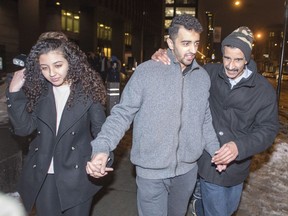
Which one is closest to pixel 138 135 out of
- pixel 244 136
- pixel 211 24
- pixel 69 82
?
pixel 69 82

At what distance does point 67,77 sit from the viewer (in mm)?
2893

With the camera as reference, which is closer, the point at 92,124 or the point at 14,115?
the point at 14,115

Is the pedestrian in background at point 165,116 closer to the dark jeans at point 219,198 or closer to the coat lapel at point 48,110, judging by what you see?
the coat lapel at point 48,110

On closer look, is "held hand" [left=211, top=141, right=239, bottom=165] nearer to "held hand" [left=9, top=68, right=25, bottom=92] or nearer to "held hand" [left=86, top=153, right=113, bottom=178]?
"held hand" [left=86, top=153, right=113, bottom=178]

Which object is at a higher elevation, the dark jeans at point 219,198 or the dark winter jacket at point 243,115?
the dark winter jacket at point 243,115

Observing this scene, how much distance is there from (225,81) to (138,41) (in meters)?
57.1

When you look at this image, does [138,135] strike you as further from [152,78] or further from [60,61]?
[60,61]

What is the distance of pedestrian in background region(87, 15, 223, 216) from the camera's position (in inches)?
115

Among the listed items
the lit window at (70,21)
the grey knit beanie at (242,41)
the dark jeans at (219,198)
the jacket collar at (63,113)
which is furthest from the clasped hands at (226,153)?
the lit window at (70,21)

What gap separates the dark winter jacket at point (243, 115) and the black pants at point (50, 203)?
4.34 feet

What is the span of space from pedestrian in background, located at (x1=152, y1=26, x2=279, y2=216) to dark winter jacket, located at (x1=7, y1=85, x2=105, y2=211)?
3.14ft

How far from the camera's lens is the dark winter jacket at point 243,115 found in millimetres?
3247

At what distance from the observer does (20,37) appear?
2300cm

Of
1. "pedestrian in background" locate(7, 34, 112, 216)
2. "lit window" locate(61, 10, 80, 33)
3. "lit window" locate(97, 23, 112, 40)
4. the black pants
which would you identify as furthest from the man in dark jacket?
"lit window" locate(97, 23, 112, 40)
